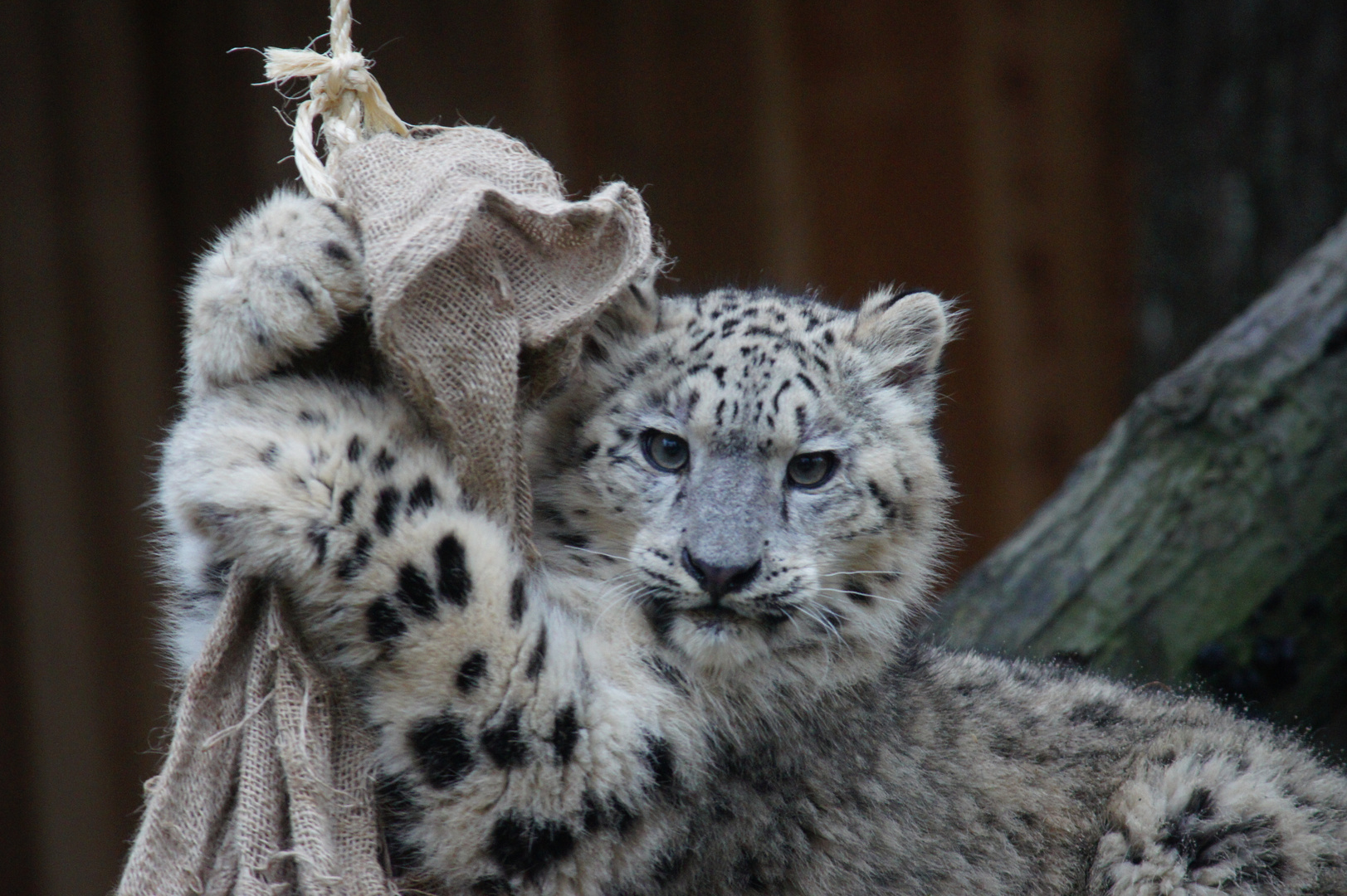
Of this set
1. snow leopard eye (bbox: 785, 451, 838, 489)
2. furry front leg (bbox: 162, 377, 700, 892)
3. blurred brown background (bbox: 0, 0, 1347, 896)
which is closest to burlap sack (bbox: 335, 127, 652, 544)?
furry front leg (bbox: 162, 377, 700, 892)

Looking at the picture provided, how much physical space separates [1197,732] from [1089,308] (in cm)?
418

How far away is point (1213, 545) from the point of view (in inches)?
A: 164

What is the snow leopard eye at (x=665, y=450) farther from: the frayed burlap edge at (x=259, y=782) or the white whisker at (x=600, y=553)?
the frayed burlap edge at (x=259, y=782)

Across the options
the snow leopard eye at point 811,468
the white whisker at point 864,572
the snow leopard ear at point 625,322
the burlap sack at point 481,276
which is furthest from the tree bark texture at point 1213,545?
the burlap sack at point 481,276

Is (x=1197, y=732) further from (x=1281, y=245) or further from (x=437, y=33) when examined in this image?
(x=437, y=33)

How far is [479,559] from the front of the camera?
2096mm

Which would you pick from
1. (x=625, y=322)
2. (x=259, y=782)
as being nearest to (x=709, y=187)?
(x=625, y=322)

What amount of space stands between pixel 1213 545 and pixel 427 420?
3.01 metres

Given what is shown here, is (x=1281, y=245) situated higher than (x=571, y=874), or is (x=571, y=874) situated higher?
(x=1281, y=245)

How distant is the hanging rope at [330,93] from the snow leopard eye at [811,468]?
43.5 inches

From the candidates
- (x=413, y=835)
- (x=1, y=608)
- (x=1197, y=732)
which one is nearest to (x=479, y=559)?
(x=413, y=835)

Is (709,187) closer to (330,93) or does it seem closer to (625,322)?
(625,322)

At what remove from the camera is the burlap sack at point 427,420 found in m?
1.99

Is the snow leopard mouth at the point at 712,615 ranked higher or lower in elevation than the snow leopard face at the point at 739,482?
lower
